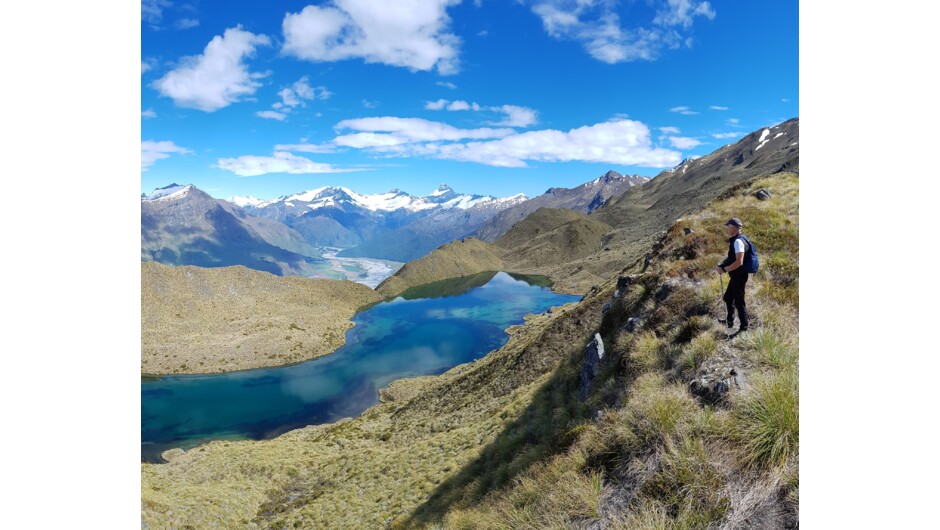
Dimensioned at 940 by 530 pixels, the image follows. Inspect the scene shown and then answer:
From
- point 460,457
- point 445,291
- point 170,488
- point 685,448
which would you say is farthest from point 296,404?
point 445,291

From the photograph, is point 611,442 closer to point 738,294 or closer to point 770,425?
point 770,425

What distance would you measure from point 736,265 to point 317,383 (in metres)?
66.6

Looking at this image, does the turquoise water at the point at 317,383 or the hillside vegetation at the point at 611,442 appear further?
the turquoise water at the point at 317,383

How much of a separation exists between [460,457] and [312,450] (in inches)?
812

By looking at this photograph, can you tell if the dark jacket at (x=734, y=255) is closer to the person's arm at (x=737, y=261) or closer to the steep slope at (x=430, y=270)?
the person's arm at (x=737, y=261)

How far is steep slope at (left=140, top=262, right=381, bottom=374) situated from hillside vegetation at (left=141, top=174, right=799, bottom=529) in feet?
150

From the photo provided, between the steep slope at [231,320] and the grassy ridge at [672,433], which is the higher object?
the grassy ridge at [672,433]

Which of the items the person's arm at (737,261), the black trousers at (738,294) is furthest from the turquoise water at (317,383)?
the person's arm at (737,261)

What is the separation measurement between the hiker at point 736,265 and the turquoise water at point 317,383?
51346 millimetres

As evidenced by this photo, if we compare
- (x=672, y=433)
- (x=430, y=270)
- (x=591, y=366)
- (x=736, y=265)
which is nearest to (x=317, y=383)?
(x=591, y=366)

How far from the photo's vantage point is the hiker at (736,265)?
854 cm

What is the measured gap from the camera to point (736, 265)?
28.5ft

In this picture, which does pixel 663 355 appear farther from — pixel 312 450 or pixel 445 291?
pixel 445 291

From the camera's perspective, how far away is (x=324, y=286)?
127 m
